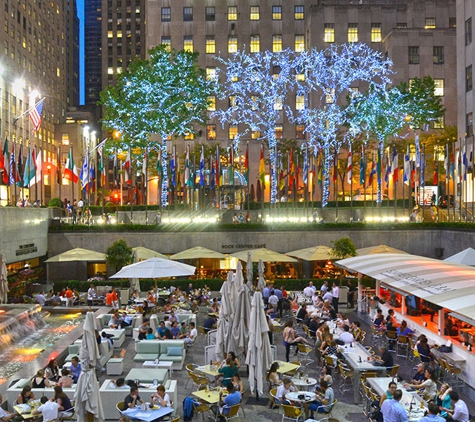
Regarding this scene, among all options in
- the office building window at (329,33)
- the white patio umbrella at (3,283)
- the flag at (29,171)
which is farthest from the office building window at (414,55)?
the white patio umbrella at (3,283)

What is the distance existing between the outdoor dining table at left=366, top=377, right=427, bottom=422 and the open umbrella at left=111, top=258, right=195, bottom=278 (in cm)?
1182

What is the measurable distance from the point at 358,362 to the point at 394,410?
15.0ft

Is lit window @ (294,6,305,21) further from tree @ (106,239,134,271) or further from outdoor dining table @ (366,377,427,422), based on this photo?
outdoor dining table @ (366,377,427,422)

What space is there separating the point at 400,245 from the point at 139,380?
85.1 feet

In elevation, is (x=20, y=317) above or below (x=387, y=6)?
below

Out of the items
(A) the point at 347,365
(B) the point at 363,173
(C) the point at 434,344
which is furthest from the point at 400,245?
(A) the point at 347,365

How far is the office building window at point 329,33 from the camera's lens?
6856 cm

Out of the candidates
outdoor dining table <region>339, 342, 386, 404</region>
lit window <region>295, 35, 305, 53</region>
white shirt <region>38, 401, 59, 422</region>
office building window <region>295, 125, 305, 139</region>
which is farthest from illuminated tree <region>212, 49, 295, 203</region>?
white shirt <region>38, 401, 59, 422</region>

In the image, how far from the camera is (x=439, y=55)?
63375mm

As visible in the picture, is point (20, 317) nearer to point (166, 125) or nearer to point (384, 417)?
point (384, 417)

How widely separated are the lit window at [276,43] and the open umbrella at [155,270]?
51.9 meters

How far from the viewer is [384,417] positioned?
39.4 ft

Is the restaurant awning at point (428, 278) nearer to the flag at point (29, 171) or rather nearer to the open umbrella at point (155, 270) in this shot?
the open umbrella at point (155, 270)

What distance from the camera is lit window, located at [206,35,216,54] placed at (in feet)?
237
